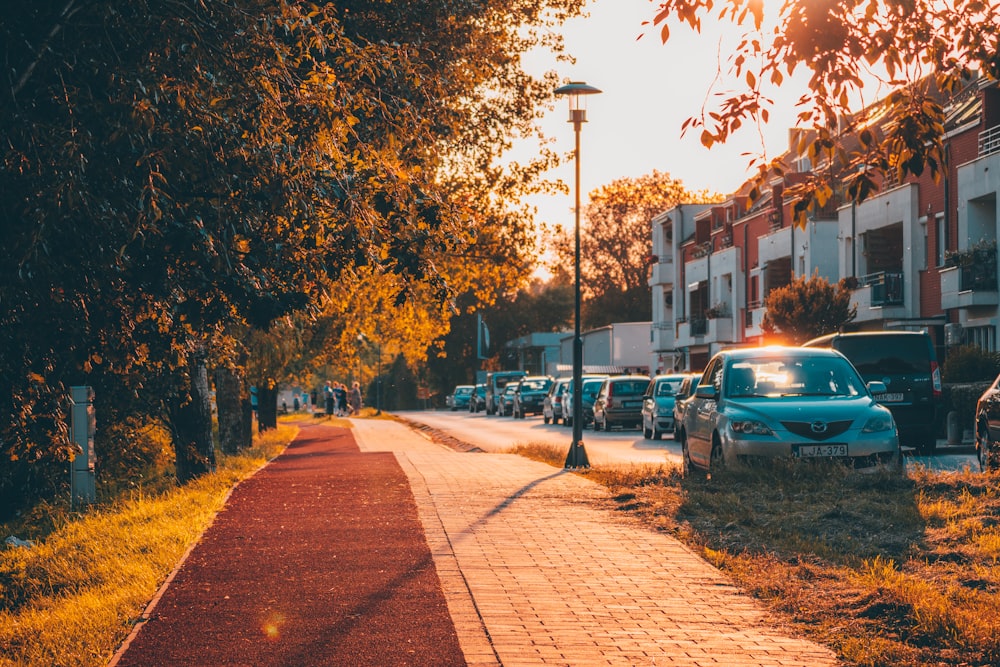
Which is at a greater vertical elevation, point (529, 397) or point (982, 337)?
point (982, 337)

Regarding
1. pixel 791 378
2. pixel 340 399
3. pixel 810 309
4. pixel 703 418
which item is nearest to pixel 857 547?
pixel 791 378

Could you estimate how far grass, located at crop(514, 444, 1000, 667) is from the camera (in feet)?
21.4

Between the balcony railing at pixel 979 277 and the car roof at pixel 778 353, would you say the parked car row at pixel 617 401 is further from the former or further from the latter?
the balcony railing at pixel 979 277

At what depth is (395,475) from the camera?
1706cm

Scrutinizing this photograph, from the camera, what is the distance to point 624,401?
3600cm

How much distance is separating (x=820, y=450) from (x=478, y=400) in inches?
2276

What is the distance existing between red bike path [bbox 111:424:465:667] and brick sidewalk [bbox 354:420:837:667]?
22 centimetres

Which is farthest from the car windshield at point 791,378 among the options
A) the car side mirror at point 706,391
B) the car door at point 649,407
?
the car door at point 649,407

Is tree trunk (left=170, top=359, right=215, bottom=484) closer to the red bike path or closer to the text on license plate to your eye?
the red bike path

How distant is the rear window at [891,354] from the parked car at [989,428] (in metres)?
4.25

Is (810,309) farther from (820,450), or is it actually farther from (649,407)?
(820,450)

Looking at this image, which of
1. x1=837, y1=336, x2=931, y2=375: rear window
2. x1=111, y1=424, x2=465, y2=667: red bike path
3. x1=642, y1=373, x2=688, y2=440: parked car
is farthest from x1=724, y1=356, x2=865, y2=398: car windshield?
x1=642, y1=373, x2=688, y2=440: parked car

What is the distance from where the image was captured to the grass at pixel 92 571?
6.86 m

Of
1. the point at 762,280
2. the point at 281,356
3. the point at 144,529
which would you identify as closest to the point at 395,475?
the point at 144,529
